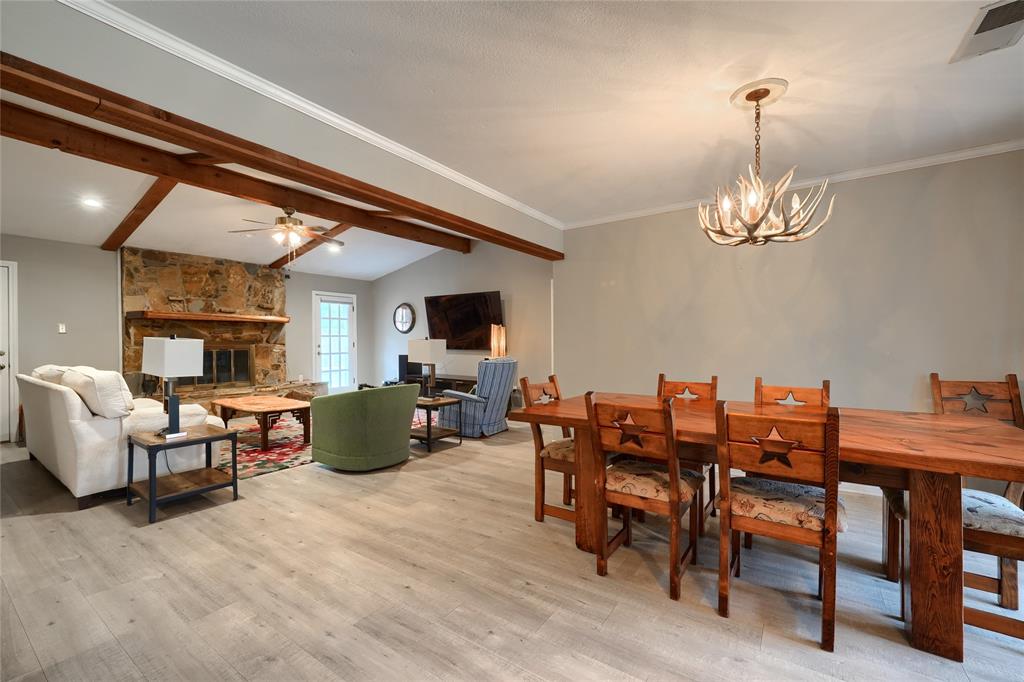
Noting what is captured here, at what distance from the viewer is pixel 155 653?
1701 millimetres

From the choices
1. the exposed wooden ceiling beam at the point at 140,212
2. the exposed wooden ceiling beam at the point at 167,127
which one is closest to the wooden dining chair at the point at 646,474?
the exposed wooden ceiling beam at the point at 167,127

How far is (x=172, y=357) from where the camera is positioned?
3018mm

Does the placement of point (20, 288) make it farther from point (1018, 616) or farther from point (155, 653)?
point (1018, 616)

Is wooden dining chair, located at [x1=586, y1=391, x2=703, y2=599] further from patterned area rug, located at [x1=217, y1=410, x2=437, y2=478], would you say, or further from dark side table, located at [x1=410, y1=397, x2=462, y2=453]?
patterned area rug, located at [x1=217, y1=410, x2=437, y2=478]

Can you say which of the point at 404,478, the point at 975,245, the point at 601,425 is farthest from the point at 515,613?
the point at 975,245

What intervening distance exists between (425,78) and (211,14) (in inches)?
36.8

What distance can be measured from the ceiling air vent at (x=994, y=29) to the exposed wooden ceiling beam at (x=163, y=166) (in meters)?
5.34

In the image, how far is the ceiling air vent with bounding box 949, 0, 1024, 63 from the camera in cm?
184

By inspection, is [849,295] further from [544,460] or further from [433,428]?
[433,428]

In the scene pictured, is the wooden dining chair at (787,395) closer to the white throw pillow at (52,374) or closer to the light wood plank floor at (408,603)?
the light wood plank floor at (408,603)

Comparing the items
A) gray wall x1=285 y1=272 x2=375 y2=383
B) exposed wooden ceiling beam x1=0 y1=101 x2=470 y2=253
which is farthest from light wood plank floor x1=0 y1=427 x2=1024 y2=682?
gray wall x1=285 y1=272 x2=375 y2=383

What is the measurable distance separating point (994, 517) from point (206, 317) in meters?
7.81

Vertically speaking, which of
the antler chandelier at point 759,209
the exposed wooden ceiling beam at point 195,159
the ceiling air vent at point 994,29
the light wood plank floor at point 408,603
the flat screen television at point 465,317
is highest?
the exposed wooden ceiling beam at point 195,159

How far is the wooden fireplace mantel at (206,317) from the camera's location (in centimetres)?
576
